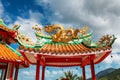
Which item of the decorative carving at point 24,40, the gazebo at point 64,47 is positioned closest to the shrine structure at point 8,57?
the gazebo at point 64,47

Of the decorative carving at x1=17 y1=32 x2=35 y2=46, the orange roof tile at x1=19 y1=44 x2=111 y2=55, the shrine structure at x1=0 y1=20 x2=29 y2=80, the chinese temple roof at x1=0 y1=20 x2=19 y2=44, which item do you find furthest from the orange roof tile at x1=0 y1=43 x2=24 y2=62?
the orange roof tile at x1=19 y1=44 x2=111 y2=55

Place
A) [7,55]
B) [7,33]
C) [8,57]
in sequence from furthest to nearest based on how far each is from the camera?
[7,33]
[7,55]
[8,57]

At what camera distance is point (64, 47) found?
45.6 feet

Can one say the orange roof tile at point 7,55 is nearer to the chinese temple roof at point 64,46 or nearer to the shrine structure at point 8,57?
the shrine structure at point 8,57

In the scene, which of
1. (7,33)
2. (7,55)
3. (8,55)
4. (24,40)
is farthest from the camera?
(7,33)

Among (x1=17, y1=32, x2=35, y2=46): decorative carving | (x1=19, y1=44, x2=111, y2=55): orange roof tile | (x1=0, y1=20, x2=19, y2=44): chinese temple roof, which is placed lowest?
(x1=19, y1=44, x2=111, y2=55): orange roof tile

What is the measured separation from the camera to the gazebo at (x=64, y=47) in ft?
40.7

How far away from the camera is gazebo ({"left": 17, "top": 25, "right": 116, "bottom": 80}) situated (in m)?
12.4

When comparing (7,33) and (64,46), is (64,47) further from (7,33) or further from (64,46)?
(7,33)

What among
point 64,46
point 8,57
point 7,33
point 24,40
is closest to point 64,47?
point 64,46

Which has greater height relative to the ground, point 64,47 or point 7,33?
point 7,33

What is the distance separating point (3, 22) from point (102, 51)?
9964 mm

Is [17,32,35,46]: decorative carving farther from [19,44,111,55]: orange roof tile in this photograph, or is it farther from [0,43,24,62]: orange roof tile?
[0,43,24,62]: orange roof tile

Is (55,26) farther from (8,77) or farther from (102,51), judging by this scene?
(8,77)
